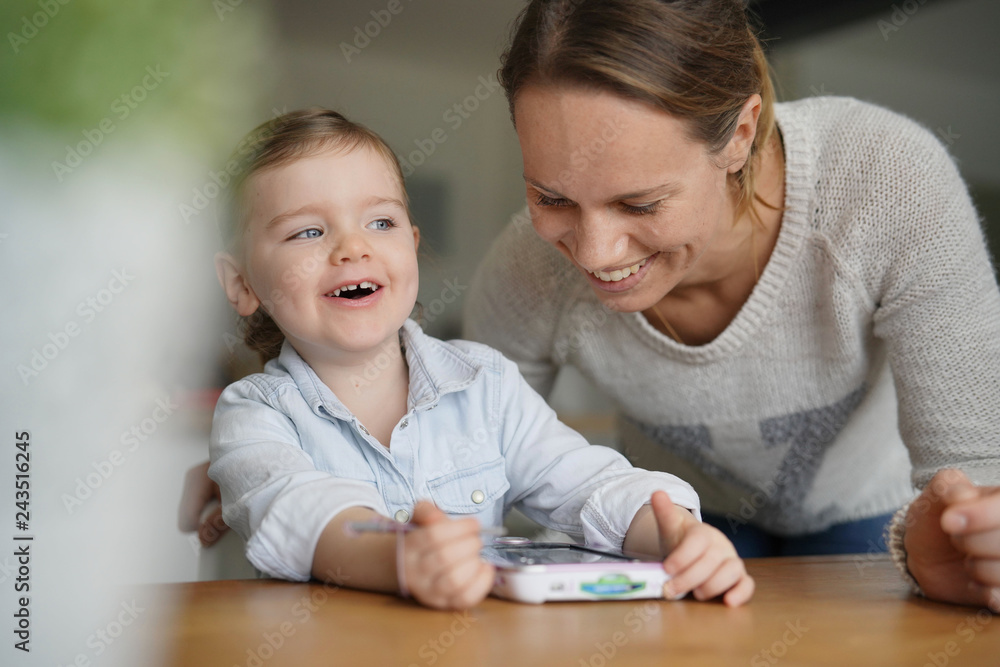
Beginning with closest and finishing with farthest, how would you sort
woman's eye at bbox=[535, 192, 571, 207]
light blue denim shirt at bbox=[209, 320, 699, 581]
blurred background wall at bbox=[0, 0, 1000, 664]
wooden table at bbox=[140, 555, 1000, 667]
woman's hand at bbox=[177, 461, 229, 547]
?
wooden table at bbox=[140, 555, 1000, 667] < blurred background wall at bbox=[0, 0, 1000, 664] < light blue denim shirt at bbox=[209, 320, 699, 581] < woman's eye at bbox=[535, 192, 571, 207] < woman's hand at bbox=[177, 461, 229, 547]

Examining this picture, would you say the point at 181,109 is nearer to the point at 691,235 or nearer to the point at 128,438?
the point at 128,438

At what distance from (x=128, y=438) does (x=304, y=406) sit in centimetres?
19

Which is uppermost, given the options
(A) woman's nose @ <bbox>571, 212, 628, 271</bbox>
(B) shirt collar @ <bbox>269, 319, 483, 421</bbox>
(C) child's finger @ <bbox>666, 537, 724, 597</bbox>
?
(A) woman's nose @ <bbox>571, 212, 628, 271</bbox>

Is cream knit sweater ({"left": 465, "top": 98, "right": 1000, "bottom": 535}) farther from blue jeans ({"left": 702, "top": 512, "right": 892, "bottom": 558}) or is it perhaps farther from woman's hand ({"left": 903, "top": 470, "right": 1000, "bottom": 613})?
woman's hand ({"left": 903, "top": 470, "right": 1000, "bottom": 613})

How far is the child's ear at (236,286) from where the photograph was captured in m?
1.00

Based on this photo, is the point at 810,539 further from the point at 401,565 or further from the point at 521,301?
the point at 401,565

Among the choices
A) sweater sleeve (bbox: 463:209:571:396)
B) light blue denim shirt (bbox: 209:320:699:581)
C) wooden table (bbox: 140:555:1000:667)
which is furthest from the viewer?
sweater sleeve (bbox: 463:209:571:396)

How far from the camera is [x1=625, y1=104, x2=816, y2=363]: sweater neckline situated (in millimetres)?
1187

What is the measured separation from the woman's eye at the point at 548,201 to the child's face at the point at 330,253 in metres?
0.16

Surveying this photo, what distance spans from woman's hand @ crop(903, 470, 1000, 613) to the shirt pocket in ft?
1.36

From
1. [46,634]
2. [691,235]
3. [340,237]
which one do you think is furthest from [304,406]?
[691,235]

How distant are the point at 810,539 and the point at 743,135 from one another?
789 mm

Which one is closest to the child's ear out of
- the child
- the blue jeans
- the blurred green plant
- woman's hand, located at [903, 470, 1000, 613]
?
the child

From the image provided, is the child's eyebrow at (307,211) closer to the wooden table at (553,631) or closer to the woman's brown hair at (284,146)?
the woman's brown hair at (284,146)
